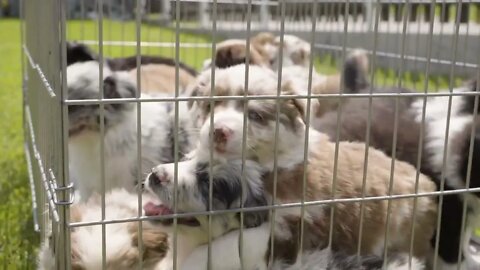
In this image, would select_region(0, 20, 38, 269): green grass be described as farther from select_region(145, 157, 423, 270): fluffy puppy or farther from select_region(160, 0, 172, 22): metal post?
select_region(160, 0, 172, 22): metal post

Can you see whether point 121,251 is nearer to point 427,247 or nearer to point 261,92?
point 261,92

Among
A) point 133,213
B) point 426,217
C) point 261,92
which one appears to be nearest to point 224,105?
point 261,92

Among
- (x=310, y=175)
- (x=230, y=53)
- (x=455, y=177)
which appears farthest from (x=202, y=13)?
(x=310, y=175)

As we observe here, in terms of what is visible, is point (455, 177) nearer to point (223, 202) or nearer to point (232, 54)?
point (223, 202)

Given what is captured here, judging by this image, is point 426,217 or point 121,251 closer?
point 121,251

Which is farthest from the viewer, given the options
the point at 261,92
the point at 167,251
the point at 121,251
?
the point at 261,92

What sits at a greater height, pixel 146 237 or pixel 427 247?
pixel 146 237

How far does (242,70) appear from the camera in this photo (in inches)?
72.9

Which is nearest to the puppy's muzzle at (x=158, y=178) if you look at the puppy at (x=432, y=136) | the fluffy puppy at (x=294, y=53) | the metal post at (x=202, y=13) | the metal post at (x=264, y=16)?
the puppy at (x=432, y=136)

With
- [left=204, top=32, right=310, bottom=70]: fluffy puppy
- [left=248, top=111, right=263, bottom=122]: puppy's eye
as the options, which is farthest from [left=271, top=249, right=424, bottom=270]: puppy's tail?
[left=204, top=32, right=310, bottom=70]: fluffy puppy

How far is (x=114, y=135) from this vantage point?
2.36m

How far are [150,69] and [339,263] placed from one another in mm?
1872

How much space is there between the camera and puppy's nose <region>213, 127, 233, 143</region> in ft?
5.31

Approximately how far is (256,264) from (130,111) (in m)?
1.04
